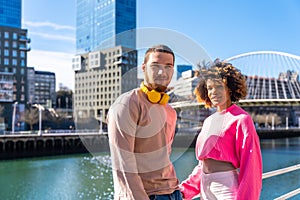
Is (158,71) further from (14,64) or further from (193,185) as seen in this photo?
(14,64)

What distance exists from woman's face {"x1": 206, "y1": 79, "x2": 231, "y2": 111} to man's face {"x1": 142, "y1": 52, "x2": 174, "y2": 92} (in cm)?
44

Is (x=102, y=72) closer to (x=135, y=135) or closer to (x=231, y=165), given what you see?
(x=135, y=135)

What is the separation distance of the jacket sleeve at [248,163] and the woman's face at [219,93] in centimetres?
19

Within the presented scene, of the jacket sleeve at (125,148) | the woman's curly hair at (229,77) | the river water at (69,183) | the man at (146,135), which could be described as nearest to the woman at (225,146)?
the woman's curly hair at (229,77)

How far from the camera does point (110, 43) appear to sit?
1688 mm

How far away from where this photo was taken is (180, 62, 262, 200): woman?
1580 mm

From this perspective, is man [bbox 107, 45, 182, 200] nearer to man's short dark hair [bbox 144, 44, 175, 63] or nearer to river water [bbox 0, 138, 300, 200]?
man's short dark hair [bbox 144, 44, 175, 63]

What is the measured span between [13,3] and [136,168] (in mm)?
62050

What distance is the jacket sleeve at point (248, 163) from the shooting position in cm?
156

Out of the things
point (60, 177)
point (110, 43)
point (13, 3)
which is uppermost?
point (13, 3)

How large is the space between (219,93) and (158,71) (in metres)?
0.50

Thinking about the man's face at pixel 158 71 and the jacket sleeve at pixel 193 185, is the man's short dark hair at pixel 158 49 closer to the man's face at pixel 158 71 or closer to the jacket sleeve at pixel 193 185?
the man's face at pixel 158 71

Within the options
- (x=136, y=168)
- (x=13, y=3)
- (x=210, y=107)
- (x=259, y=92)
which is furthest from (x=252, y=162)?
(x=13, y=3)

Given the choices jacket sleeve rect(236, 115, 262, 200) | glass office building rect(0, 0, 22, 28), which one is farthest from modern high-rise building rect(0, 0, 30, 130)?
jacket sleeve rect(236, 115, 262, 200)
